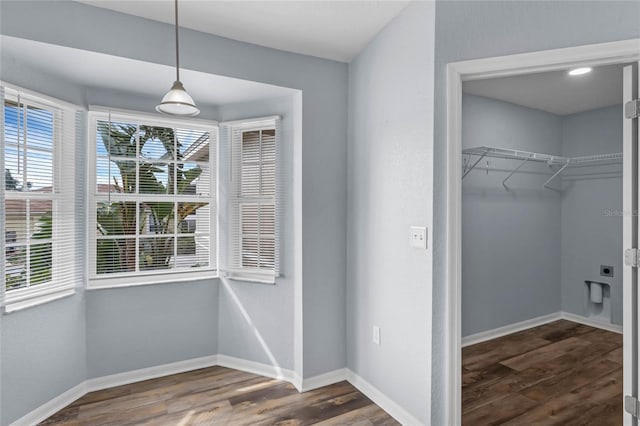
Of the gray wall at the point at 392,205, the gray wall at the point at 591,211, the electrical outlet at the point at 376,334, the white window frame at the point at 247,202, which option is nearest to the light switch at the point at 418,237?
the gray wall at the point at 392,205

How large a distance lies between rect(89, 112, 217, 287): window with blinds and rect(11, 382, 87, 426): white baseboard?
75 cm

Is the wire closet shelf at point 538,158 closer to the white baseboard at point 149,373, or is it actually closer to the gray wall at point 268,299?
the gray wall at point 268,299

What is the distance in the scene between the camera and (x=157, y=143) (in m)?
2.90

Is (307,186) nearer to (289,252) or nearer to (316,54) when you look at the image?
(289,252)

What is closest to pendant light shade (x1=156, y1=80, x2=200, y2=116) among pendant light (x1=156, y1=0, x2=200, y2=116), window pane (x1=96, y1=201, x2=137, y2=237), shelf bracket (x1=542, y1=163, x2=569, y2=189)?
pendant light (x1=156, y1=0, x2=200, y2=116)

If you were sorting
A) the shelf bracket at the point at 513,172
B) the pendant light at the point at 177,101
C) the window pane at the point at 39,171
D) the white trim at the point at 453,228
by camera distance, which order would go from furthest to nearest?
the shelf bracket at the point at 513,172 → the window pane at the point at 39,171 → the white trim at the point at 453,228 → the pendant light at the point at 177,101

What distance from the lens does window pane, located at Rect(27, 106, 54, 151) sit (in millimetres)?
2281

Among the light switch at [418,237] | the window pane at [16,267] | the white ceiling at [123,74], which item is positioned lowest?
the window pane at [16,267]

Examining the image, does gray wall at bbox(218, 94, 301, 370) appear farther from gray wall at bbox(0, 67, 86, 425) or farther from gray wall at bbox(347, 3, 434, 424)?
gray wall at bbox(0, 67, 86, 425)

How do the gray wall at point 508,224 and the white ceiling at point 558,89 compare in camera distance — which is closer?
the white ceiling at point 558,89

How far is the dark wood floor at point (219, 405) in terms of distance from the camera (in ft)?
7.49

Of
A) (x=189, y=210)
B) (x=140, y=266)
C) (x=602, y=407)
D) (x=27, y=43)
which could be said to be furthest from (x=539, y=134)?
(x=27, y=43)

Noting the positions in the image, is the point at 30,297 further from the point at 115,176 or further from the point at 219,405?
the point at 219,405

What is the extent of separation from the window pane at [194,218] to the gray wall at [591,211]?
4.08 meters
